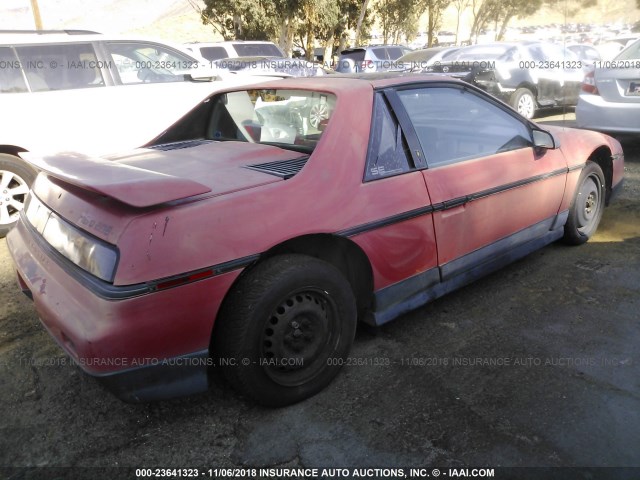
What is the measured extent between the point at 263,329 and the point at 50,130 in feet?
13.2

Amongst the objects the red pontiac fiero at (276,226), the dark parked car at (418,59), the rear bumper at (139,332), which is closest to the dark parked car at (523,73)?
the dark parked car at (418,59)

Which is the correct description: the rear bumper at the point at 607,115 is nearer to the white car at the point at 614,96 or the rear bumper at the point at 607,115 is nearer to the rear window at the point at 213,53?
the white car at the point at 614,96

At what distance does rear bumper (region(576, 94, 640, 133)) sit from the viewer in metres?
6.16

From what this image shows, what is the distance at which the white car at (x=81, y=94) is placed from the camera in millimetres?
4828

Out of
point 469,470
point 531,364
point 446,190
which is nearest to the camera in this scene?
point 469,470

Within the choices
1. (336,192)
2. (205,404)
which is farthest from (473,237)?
(205,404)

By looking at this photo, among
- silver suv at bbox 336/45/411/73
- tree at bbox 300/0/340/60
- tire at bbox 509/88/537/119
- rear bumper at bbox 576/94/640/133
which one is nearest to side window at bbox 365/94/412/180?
rear bumper at bbox 576/94/640/133

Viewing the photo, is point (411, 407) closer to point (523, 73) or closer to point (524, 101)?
point (524, 101)

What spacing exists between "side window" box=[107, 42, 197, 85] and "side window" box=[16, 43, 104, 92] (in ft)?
0.84

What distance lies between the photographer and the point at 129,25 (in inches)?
2554

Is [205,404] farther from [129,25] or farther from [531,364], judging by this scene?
[129,25]

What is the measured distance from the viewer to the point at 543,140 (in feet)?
11.3

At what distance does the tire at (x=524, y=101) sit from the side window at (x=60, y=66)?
755cm

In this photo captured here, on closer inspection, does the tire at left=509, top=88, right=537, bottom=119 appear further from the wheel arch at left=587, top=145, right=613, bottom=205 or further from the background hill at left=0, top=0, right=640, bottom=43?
the background hill at left=0, top=0, right=640, bottom=43
